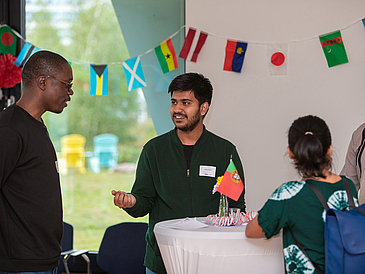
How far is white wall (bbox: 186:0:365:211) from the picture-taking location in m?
3.05

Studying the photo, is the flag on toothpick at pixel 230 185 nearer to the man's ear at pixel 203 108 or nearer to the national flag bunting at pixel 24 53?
the man's ear at pixel 203 108

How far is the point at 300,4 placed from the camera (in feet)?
10.2

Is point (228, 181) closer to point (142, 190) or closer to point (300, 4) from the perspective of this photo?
point (142, 190)

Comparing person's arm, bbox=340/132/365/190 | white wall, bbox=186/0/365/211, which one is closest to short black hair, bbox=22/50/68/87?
white wall, bbox=186/0/365/211

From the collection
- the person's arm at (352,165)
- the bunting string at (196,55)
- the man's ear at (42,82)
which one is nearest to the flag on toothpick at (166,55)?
the bunting string at (196,55)

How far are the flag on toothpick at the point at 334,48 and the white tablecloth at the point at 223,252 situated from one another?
2006mm

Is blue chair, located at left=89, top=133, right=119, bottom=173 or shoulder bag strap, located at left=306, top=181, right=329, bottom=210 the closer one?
shoulder bag strap, located at left=306, top=181, right=329, bottom=210

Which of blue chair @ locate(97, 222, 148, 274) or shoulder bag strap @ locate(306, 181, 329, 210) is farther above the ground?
shoulder bag strap @ locate(306, 181, 329, 210)

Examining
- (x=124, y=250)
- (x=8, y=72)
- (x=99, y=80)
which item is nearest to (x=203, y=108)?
(x=124, y=250)

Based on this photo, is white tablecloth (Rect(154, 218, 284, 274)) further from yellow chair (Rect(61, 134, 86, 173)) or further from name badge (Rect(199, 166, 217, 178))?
yellow chair (Rect(61, 134, 86, 173))

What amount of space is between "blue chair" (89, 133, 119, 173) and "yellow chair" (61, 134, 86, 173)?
11cm

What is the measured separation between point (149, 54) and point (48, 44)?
41.9 inches

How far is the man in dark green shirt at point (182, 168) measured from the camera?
204 centimetres

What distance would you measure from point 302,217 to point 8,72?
320 centimetres
